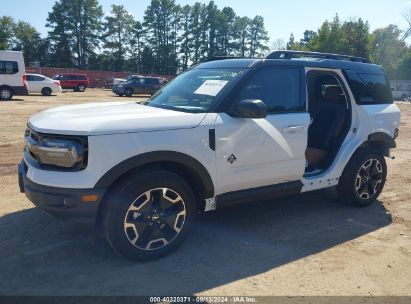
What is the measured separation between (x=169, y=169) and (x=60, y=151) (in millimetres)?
1006

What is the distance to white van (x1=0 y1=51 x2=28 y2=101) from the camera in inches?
843

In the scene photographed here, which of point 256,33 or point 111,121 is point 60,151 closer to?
point 111,121

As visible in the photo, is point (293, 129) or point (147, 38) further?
point (147, 38)

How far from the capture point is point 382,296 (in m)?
3.17

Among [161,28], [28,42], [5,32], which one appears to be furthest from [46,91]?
[161,28]

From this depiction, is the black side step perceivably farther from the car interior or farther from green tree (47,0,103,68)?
green tree (47,0,103,68)

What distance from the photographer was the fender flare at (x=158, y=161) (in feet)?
10.5

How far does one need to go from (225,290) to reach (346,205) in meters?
2.82

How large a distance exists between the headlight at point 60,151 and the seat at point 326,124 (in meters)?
3.10

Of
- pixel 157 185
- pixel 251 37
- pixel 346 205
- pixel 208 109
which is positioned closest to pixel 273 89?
pixel 208 109

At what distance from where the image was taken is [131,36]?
83812mm

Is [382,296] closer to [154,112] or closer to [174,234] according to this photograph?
[174,234]

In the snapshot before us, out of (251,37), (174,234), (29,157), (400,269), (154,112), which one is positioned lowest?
A: (400,269)

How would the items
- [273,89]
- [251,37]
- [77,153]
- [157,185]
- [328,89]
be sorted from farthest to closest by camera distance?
[251,37]
[328,89]
[273,89]
[157,185]
[77,153]
